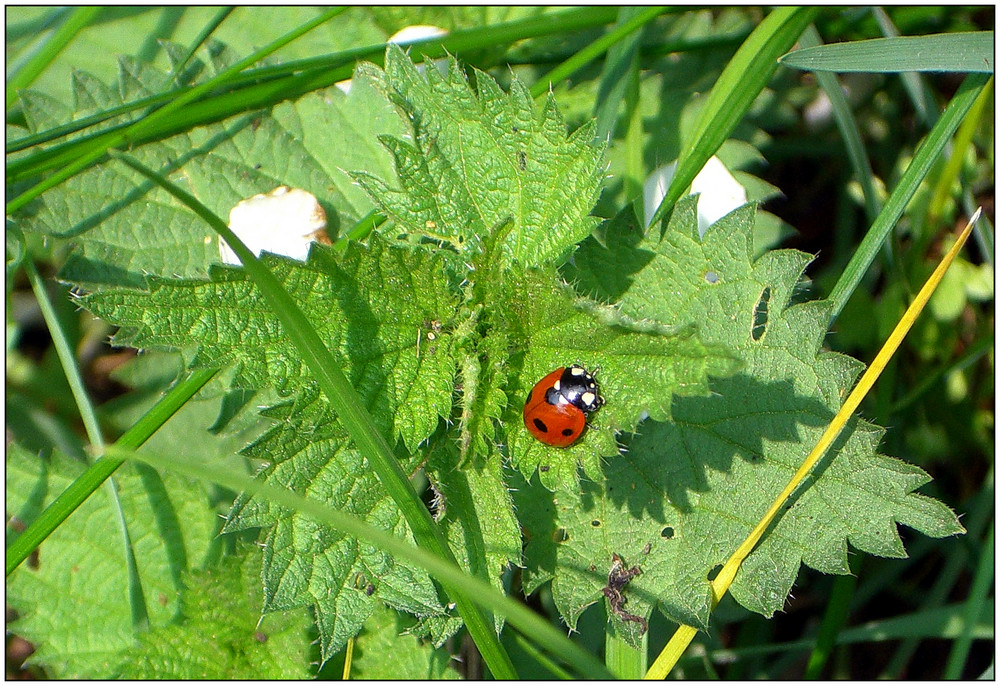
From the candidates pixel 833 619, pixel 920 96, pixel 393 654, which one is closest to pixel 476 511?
pixel 393 654

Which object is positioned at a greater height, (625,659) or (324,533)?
(324,533)

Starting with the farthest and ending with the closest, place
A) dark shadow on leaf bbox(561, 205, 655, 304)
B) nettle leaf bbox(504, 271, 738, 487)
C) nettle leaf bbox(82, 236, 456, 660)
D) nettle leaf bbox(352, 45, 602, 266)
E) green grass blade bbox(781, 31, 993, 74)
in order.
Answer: green grass blade bbox(781, 31, 993, 74)
dark shadow on leaf bbox(561, 205, 655, 304)
nettle leaf bbox(352, 45, 602, 266)
nettle leaf bbox(82, 236, 456, 660)
nettle leaf bbox(504, 271, 738, 487)

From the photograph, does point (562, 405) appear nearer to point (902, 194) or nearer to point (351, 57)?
point (902, 194)

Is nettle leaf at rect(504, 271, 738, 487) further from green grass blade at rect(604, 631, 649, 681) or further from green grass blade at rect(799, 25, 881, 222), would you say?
green grass blade at rect(799, 25, 881, 222)

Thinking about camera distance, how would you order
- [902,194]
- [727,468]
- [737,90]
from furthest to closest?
[737,90]
[902,194]
[727,468]

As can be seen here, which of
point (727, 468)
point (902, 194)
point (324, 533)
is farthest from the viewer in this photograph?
point (902, 194)

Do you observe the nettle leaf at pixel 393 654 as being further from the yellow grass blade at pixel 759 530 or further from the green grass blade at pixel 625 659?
the yellow grass blade at pixel 759 530

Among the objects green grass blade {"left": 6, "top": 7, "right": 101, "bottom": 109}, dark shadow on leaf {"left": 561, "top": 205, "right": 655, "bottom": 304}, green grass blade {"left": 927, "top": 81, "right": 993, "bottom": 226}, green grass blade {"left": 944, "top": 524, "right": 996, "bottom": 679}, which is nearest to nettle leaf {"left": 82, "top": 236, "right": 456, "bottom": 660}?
dark shadow on leaf {"left": 561, "top": 205, "right": 655, "bottom": 304}
